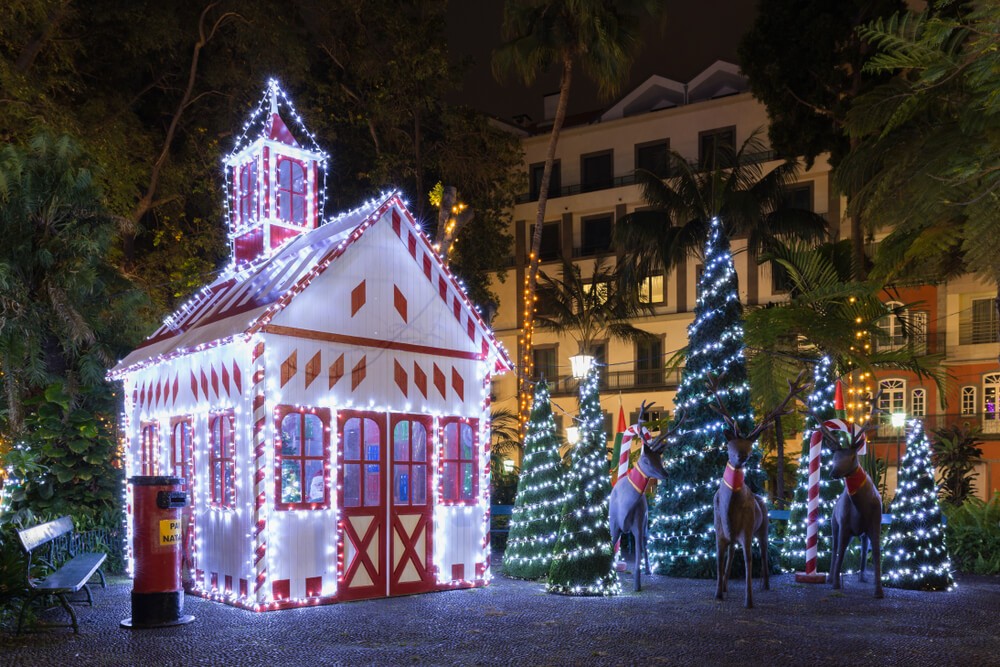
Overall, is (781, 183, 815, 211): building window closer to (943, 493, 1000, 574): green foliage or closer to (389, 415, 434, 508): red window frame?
(943, 493, 1000, 574): green foliage

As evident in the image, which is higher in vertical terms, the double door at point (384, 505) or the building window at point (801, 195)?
the building window at point (801, 195)

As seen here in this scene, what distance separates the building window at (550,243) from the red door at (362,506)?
29.6 meters

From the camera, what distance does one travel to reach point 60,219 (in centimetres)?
1586

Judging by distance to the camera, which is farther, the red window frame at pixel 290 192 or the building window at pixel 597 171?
the building window at pixel 597 171

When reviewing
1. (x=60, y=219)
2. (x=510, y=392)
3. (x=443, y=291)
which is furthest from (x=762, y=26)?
(x=510, y=392)

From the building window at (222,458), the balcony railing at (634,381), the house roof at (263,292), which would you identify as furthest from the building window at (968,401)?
the building window at (222,458)

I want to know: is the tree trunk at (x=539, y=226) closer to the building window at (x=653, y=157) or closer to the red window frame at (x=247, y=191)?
the red window frame at (x=247, y=191)

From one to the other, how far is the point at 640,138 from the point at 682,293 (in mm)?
6648

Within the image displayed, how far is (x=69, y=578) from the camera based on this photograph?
33.2 ft

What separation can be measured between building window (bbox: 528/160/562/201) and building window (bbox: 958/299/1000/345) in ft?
55.6

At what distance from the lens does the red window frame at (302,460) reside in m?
11.2

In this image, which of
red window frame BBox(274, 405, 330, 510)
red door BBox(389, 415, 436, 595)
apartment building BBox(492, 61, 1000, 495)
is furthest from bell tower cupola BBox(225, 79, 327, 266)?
apartment building BBox(492, 61, 1000, 495)

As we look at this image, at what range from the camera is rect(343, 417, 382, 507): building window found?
39.4 ft

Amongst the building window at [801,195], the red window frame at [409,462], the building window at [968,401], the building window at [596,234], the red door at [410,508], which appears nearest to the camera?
the red door at [410,508]
